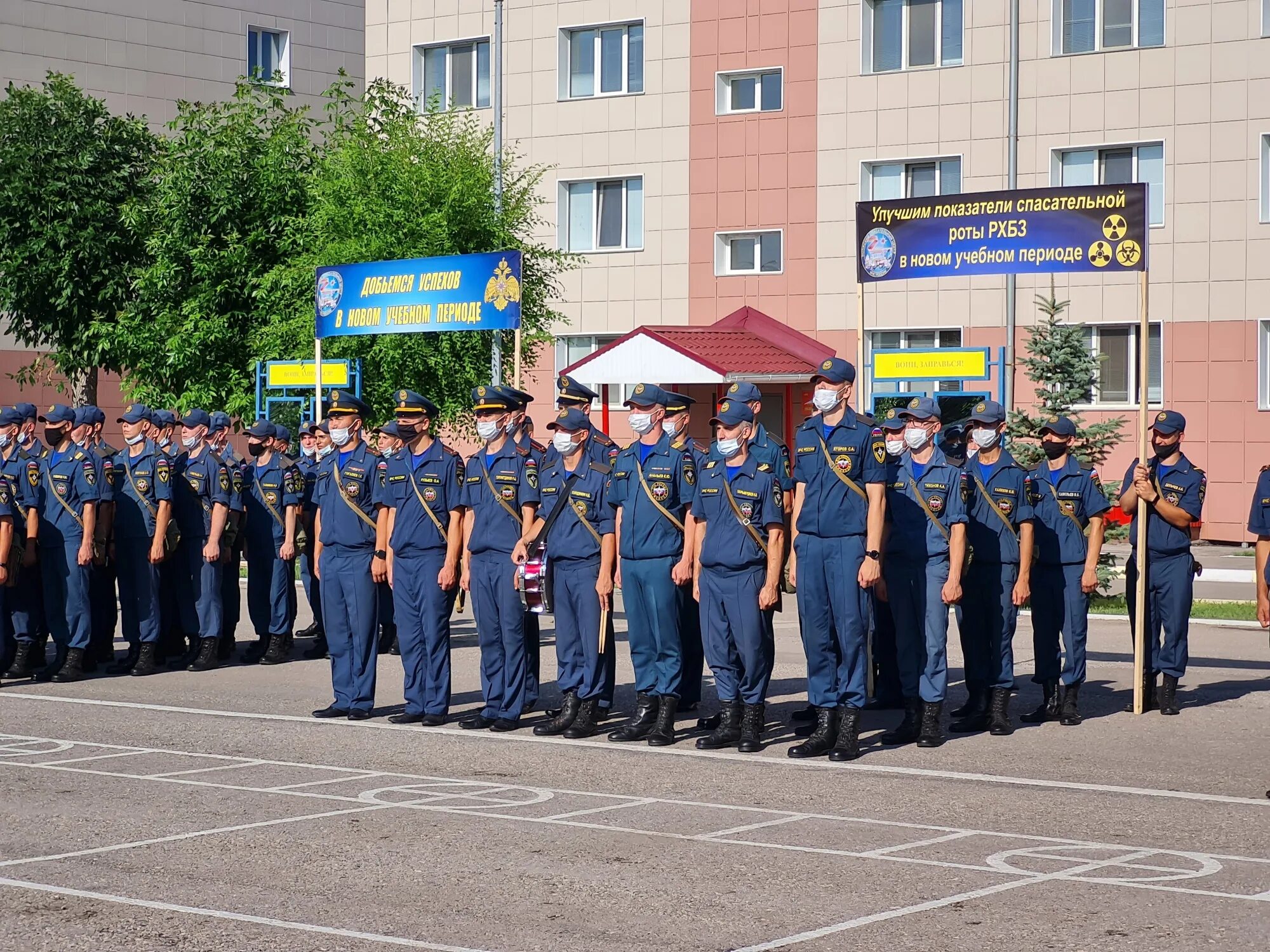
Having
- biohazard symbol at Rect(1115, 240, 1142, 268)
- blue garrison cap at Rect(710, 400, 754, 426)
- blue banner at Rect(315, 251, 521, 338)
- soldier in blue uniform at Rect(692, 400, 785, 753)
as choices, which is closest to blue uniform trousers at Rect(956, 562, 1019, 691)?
soldier in blue uniform at Rect(692, 400, 785, 753)

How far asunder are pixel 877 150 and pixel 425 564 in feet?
79.1

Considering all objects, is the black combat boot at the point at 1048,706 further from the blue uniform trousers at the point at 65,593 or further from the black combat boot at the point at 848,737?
the blue uniform trousers at the point at 65,593

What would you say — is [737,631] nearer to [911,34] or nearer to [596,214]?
[911,34]

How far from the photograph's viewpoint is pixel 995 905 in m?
7.12

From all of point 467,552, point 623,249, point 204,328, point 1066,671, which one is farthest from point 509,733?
point 623,249

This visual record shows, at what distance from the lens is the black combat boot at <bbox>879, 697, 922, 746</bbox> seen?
11.4 m

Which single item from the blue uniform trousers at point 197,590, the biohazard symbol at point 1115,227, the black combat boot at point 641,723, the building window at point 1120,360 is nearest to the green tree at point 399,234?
the building window at point 1120,360

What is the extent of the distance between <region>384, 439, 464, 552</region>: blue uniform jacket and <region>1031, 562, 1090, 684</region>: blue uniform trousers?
152 inches

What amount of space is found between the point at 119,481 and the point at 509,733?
4855 millimetres

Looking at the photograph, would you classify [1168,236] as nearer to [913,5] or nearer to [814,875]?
[913,5]

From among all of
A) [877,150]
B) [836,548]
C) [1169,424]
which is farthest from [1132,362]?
[836,548]

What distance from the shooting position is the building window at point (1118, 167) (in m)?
32.5

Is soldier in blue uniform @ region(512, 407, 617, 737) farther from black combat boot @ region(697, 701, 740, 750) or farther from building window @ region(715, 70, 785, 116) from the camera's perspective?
building window @ region(715, 70, 785, 116)

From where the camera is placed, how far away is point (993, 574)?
1192cm
